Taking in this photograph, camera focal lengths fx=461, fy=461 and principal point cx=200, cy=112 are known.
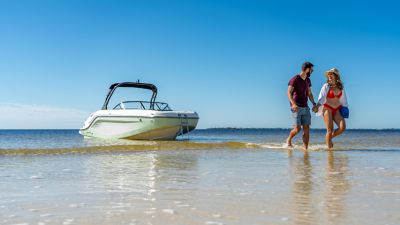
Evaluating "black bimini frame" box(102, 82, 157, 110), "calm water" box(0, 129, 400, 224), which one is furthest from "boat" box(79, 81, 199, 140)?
"calm water" box(0, 129, 400, 224)

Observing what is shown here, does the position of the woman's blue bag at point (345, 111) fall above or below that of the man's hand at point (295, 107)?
below

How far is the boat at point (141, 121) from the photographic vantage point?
19.9 metres

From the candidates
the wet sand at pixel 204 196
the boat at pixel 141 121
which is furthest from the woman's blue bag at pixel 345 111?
the boat at pixel 141 121

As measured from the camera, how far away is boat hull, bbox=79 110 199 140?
1984 centimetres

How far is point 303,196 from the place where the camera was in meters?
3.52

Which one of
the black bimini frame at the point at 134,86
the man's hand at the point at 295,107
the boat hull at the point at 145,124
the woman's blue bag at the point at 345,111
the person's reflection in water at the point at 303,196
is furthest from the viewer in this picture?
the black bimini frame at the point at 134,86

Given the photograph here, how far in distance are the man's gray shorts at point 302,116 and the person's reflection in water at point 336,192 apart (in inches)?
166

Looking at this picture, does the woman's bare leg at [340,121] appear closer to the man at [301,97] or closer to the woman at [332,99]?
the woman at [332,99]

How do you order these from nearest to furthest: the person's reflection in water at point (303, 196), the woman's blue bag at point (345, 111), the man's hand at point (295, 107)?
the person's reflection in water at point (303, 196) < the woman's blue bag at point (345, 111) < the man's hand at point (295, 107)

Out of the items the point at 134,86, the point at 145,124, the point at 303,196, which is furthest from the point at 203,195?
the point at 134,86

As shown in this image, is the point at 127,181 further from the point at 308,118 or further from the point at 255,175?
the point at 308,118

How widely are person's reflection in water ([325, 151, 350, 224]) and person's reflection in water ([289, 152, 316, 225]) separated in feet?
0.38

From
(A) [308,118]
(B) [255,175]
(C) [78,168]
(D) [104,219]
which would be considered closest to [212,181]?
(B) [255,175]

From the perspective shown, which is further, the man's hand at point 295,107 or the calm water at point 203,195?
the man's hand at point 295,107
